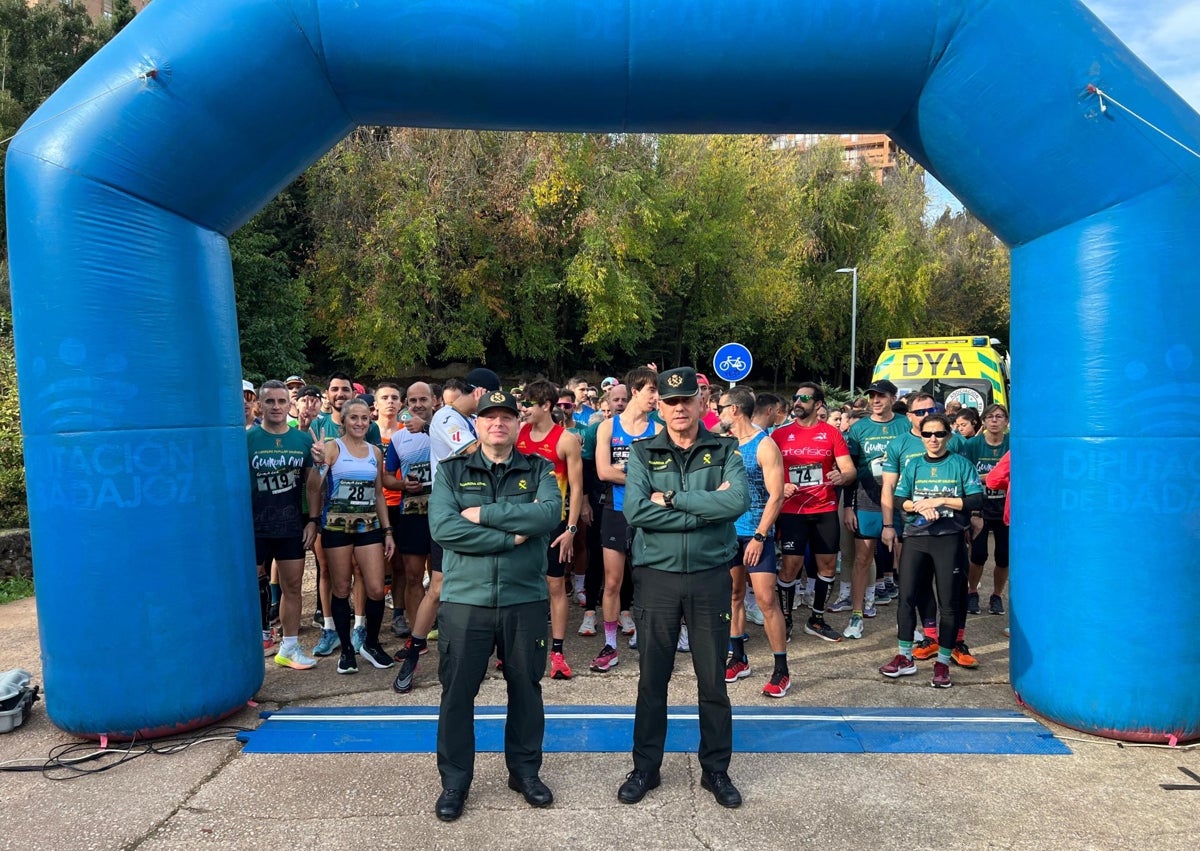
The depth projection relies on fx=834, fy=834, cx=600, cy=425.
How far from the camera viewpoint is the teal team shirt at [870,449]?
707 cm

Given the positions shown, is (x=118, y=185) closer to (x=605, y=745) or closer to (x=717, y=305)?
(x=605, y=745)

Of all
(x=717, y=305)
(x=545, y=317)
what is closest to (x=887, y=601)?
(x=545, y=317)

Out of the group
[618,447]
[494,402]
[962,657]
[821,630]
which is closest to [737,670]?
[821,630]

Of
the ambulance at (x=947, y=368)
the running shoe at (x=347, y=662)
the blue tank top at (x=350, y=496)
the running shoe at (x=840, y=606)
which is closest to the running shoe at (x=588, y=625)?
the running shoe at (x=347, y=662)

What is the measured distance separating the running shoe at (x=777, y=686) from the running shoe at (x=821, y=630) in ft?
4.57

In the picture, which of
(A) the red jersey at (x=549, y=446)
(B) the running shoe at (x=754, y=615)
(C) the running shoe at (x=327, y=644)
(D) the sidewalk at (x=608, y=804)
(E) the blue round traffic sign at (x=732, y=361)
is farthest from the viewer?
(E) the blue round traffic sign at (x=732, y=361)

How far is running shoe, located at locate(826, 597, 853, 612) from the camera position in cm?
753

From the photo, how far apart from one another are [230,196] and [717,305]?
2432 centimetres

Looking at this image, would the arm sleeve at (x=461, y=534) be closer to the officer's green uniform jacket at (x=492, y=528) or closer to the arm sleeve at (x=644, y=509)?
the officer's green uniform jacket at (x=492, y=528)

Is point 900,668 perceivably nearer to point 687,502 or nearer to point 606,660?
point 606,660

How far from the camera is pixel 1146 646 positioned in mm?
4402

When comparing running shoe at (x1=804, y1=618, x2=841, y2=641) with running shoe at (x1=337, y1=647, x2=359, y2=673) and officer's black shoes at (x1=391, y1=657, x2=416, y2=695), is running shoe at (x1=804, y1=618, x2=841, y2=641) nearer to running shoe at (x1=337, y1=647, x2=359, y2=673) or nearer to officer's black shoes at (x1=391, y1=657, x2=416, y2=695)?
officer's black shoes at (x1=391, y1=657, x2=416, y2=695)

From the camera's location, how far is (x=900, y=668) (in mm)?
5645

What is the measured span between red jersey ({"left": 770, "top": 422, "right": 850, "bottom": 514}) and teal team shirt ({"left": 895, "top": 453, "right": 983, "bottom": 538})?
882mm
